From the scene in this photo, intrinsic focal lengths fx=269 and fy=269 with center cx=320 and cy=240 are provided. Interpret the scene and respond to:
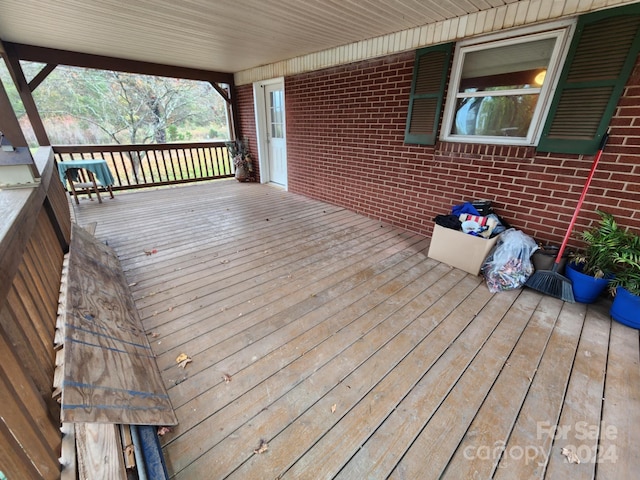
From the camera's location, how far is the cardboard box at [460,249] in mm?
2488

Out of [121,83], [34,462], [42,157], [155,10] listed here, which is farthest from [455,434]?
[121,83]

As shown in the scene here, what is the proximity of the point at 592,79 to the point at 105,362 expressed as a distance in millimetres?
3633

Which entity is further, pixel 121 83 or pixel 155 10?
pixel 121 83

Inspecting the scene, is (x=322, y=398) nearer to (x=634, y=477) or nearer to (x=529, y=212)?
(x=634, y=477)

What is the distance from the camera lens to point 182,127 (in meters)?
11.4

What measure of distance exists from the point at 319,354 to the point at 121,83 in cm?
1183

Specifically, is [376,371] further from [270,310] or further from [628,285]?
[628,285]

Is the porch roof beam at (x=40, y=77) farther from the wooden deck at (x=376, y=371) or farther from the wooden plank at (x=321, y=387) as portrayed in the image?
the wooden plank at (x=321, y=387)

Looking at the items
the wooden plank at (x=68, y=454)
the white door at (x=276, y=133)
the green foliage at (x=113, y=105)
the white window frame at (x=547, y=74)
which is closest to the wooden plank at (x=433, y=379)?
the wooden plank at (x=68, y=454)

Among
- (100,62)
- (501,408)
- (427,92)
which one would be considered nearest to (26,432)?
(501,408)

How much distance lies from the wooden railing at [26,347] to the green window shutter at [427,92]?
3355 millimetres

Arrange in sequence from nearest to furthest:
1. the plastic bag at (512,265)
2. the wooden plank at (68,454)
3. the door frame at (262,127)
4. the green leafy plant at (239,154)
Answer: the wooden plank at (68,454) → the plastic bag at (512,265) → the door frame at (262,127) → the green leafy plant at (239,154)

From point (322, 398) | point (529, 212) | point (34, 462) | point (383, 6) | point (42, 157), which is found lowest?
point (322, 398)

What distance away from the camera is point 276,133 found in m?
5.76
